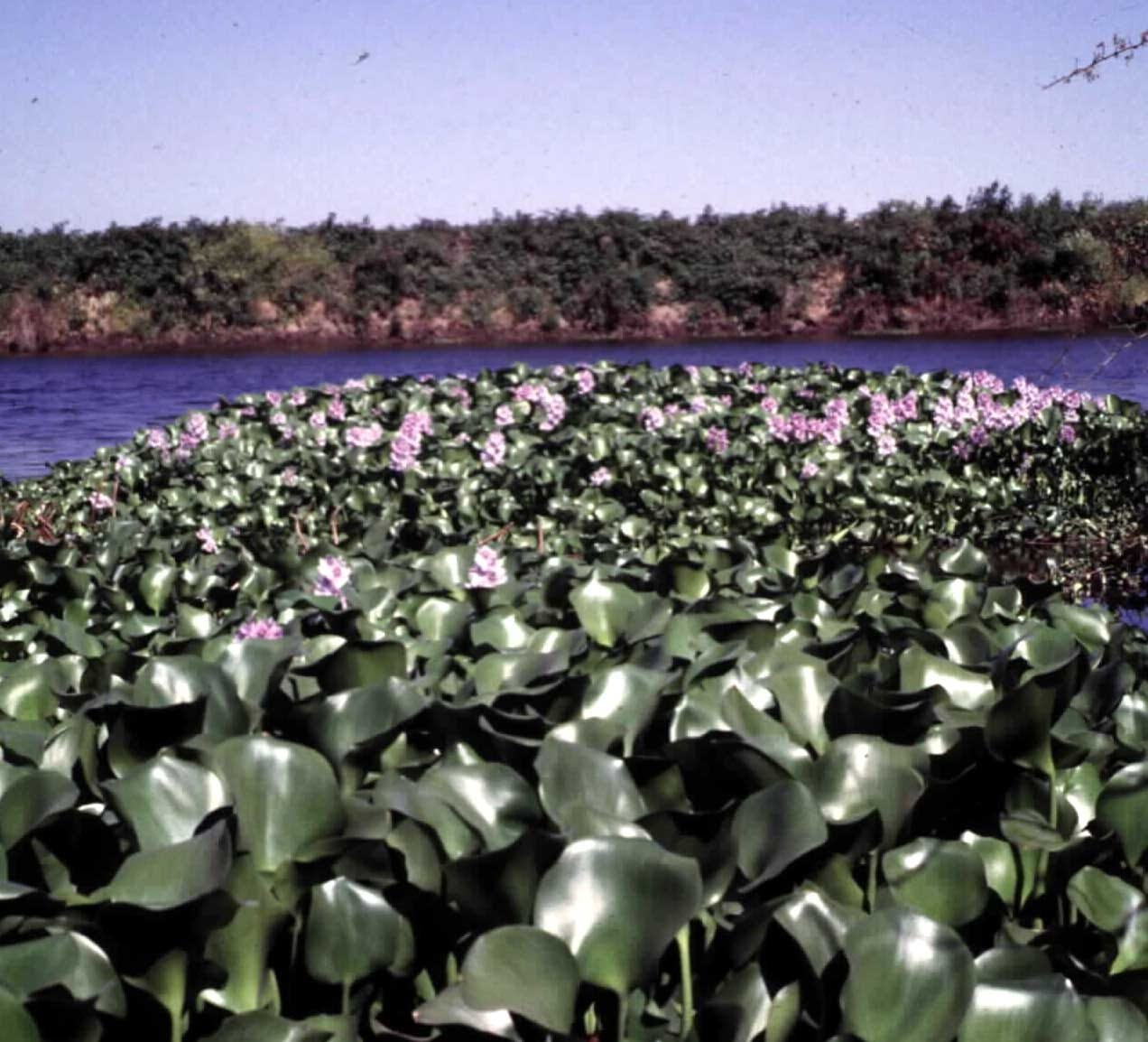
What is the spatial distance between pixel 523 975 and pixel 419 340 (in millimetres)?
27932

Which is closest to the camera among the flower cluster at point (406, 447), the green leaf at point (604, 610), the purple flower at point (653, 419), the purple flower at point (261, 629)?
the green leaf at point (604, 610)

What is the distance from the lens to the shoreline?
2741 centimetres

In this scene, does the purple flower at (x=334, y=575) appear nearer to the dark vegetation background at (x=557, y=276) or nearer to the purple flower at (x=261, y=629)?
the purple flower at (x=261, y=629)

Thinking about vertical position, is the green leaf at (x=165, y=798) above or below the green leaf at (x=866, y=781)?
above

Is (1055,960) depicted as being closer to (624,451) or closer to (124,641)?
(124,641)

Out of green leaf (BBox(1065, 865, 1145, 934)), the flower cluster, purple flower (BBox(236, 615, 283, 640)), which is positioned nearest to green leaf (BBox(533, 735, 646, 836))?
green leaf (BBox(1065, 865, 1145, 934))

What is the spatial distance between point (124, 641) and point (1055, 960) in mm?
1580

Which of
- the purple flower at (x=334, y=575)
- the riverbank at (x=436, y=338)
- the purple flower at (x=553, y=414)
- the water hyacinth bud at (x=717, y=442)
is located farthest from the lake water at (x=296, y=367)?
the purple flower at (x=334, y=575)

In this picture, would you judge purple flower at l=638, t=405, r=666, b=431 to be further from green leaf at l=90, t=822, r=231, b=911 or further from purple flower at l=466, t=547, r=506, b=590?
green leaf at l=90, t=822, r=231, b=911

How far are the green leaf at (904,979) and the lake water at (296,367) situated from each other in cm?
1036

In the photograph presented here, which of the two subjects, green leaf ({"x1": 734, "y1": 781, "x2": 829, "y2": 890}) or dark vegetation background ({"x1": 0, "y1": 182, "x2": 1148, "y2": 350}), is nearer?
green leaf ({"x1": 734, "y1": 781, "x2": 829, "y2": 890})

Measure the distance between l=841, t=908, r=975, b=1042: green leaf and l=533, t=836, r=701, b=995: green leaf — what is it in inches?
5.0

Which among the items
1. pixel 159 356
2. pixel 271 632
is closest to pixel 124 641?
pixel 271 632

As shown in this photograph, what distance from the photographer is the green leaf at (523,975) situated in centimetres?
105
